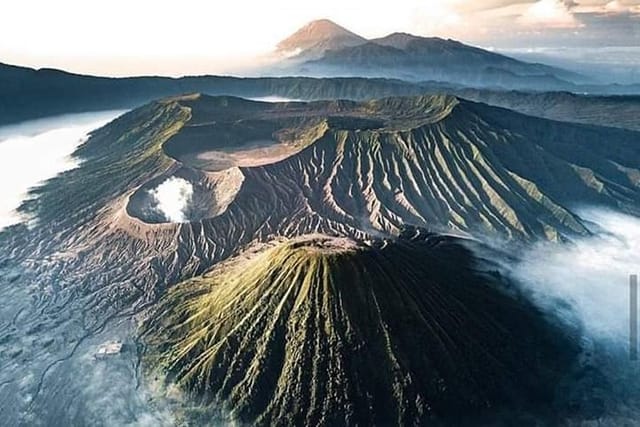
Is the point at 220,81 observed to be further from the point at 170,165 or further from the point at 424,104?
the point at 170,165

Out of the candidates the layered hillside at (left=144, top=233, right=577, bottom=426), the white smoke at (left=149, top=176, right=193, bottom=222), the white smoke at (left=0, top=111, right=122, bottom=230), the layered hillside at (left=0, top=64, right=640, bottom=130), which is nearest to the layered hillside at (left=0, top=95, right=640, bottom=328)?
the white smoke at (left=149, top=176, right=193, bottom=222)

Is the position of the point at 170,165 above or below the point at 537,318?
above

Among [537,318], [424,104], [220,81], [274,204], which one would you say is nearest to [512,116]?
[424,104]

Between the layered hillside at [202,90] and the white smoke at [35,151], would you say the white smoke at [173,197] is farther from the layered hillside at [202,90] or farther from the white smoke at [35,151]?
the layered hillside at [202,90]

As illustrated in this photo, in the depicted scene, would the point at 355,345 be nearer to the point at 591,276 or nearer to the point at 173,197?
the point at 591,276

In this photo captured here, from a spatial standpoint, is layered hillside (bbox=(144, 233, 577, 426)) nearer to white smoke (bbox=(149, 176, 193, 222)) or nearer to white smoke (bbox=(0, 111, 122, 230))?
white smoke (bbox=(149, 176, 193, 222))
